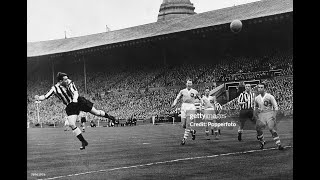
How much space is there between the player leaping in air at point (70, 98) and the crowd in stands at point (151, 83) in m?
0.44

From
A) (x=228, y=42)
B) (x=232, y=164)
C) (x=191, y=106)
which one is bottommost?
(x=232, y=164)

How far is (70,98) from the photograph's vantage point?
9875 millimetres

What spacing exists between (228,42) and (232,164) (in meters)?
10.8

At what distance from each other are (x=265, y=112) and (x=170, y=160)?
251 cm

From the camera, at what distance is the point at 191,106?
40.7ft

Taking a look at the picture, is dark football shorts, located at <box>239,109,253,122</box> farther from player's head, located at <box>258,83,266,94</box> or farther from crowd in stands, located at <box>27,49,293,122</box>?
player's head, located at <box>258,83,266,94</box>

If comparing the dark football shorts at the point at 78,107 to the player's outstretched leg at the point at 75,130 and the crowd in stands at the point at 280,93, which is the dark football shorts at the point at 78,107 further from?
the crowd in stands at the point at 280,93

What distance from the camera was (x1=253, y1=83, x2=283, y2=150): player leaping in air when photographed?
1049 centimetres

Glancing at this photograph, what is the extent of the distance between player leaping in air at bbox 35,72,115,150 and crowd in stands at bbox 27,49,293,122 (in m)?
0.44

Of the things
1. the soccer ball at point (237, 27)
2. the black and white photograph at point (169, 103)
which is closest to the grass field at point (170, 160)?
the black and white photograph at point (169, 103)

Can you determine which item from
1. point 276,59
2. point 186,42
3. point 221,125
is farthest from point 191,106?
point 186,42
